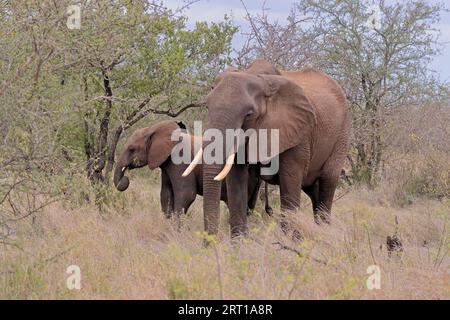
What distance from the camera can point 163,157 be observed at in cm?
973

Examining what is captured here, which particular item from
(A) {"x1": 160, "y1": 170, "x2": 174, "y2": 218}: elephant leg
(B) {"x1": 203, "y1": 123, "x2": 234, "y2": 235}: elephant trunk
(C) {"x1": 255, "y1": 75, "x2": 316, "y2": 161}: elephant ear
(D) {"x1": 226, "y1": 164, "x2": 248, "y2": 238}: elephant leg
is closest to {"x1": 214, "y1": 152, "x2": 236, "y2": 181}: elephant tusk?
(B) {"x1": 203, "y1": 123, "x2": 234, "y2": 235}: elephant trunk

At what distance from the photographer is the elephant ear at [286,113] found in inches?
305

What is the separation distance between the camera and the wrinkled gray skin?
24.1 ft

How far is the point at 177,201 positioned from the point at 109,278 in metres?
3.44

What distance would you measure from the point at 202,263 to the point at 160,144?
14.2 feet

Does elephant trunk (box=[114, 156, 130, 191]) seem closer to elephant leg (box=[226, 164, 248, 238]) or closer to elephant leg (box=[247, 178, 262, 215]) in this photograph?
elephant leg (box=[247, 178, 262, 215])

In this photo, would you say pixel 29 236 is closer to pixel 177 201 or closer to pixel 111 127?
pixel 177 201

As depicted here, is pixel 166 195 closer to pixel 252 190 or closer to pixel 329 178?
pixel 252 190

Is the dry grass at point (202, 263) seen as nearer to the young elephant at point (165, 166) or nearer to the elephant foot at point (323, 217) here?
the elephant foot at point (323, 217)

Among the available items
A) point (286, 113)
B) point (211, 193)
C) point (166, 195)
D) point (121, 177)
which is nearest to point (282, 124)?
point (286, 113)

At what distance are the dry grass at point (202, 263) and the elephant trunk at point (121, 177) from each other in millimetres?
1125

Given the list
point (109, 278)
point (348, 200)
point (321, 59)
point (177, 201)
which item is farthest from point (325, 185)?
point (321, 59)

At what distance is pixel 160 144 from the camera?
32.2ft

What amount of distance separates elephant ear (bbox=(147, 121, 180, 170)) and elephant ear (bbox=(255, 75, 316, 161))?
2193 mm
